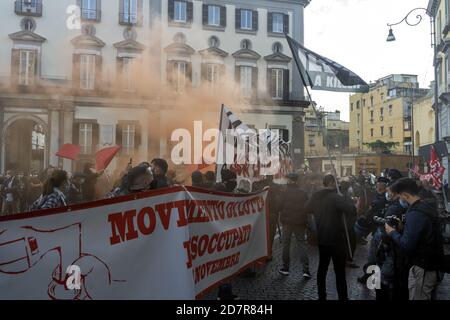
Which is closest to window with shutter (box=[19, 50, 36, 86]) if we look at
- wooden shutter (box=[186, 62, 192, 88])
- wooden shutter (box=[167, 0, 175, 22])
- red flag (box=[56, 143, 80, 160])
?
wooden shutter (box=[167, 0, 175, 22])

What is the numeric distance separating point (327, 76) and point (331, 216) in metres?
2.58

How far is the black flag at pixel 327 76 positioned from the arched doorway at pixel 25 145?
59.5 feet

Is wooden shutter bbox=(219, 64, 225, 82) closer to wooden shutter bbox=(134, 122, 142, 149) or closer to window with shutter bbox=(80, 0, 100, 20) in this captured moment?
wooden shutter bbox=(134, 122, 142, 149)

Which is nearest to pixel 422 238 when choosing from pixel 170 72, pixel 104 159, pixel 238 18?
pixel 104 159

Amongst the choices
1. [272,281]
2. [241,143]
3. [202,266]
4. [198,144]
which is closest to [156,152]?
[198,144]

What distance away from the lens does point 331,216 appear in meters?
4.66

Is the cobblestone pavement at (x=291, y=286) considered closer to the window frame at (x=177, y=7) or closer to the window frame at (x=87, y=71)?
the window frame at (x=87, y=71)

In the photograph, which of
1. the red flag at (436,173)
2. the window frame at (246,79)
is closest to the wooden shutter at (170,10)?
the window frame at (246,79)

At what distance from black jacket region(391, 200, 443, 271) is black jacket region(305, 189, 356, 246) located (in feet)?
4.05

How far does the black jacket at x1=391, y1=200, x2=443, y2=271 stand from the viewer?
130 inches

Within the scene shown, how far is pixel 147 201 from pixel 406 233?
6.53ft

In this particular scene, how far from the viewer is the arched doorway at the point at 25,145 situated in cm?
2147

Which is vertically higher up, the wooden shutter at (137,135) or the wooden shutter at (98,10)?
the wooden shutter at (98,10)

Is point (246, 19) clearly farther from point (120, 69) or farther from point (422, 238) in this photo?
point (422, 238)
